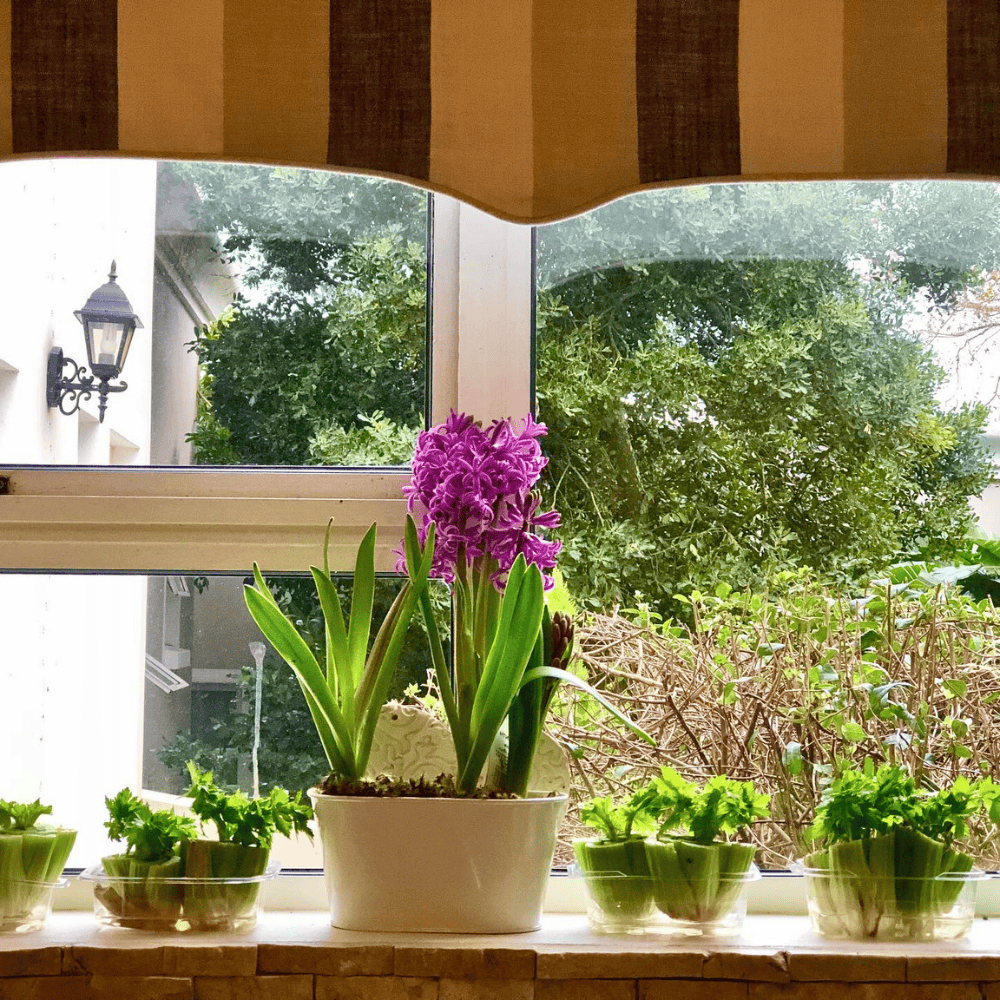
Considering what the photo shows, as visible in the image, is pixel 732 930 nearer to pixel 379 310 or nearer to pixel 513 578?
pixel 513 578

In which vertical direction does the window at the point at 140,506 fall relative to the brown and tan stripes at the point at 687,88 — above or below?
below

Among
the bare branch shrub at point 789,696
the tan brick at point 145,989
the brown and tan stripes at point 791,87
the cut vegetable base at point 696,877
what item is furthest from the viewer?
the bare branch shrub at point 789,696

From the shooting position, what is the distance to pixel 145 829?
1.35 meters

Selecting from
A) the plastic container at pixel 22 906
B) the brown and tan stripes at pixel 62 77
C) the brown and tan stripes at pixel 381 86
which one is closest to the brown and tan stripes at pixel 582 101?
the brown and tan stripes at pixel 381 86

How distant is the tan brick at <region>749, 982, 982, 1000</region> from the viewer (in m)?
1.23

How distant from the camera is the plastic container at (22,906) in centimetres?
→ 134

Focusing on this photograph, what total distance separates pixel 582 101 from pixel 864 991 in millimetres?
990

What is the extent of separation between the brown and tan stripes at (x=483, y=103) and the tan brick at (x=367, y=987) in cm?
82

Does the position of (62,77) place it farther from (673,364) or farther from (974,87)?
(974,87)

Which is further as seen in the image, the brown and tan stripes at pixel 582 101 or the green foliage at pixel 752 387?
the green foliage at pixel 752 387

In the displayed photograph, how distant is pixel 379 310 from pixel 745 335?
0.47m

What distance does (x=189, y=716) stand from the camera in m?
1.56

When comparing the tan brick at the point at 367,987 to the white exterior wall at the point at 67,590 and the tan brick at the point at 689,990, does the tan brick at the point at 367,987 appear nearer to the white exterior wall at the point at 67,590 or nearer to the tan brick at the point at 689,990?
the tan brick at the point at 689,990

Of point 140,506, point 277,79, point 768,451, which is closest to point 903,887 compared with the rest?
point 768,451
